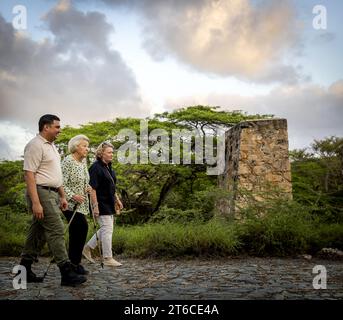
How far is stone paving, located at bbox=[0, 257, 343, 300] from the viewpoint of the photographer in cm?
451

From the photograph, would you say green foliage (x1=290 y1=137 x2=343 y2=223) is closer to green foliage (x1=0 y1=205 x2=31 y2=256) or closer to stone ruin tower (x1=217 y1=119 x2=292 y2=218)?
stone ruin tower (x1=217 y1=119 x2=292 y2=218)

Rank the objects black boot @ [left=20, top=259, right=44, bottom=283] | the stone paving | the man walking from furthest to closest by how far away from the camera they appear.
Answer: black boot @ [left=20, top=259, right=44, bottom=283] → the man walking → the stone paving

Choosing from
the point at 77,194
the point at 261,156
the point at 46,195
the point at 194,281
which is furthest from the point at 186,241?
the point at 261,156

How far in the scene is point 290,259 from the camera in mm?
7516

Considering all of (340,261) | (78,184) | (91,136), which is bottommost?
(340,261)

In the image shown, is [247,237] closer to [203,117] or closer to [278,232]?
[278,232]

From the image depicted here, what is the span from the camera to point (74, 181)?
5.75 meters

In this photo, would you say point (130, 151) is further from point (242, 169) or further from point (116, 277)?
point (116, 277)

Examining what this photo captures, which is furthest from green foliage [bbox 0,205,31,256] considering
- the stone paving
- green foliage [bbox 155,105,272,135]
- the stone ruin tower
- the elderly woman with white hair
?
green foliage [bbox 155,105,272,135]

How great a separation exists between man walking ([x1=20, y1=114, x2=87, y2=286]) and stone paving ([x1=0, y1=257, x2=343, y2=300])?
33 cm

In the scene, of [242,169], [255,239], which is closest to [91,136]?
[242,169]

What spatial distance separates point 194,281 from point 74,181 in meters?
2.08

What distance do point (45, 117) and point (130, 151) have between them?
33.4 ft

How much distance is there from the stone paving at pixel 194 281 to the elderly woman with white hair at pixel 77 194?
44cm
